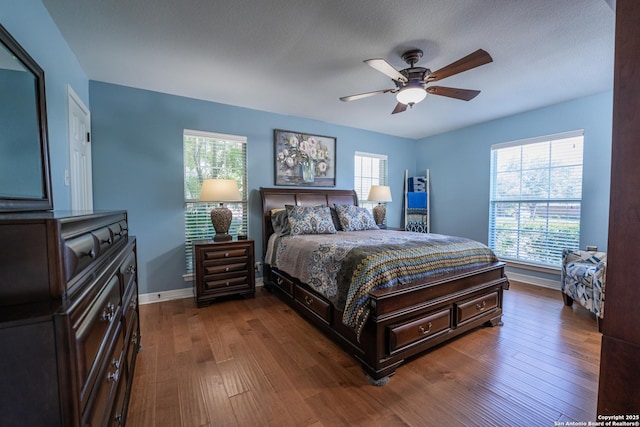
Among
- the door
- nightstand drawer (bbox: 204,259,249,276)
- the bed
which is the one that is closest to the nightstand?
nightstand drawer (bbox: 204,259,249,276)

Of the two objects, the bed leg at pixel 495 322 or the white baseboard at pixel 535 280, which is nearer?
the bed leg at pixel 495 322

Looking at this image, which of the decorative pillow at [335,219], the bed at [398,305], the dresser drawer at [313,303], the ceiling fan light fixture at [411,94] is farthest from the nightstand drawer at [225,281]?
the ceiling fan light fixture at [411,94]

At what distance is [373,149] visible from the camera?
16.7 feet

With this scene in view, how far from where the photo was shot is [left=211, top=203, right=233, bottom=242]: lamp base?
3.34m

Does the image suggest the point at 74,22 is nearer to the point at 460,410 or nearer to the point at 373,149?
the point at 460,410

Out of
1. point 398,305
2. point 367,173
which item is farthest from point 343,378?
point 367,173

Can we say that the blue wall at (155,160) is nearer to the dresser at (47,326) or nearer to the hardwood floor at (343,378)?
the hardwood floor at (343,378)

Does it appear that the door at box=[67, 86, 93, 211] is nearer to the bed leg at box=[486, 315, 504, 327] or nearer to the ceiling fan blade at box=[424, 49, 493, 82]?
the ceiling fan blade at box=[424, 49, 493, 82]

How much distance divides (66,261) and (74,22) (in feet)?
7.62

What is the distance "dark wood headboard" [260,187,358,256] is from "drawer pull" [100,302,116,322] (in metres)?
2.65

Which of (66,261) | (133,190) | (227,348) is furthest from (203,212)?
(66,261)

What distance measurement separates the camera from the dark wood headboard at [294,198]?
3.83 m

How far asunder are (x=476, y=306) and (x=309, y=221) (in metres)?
2.00

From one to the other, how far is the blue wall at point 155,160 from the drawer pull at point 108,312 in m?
2.38
